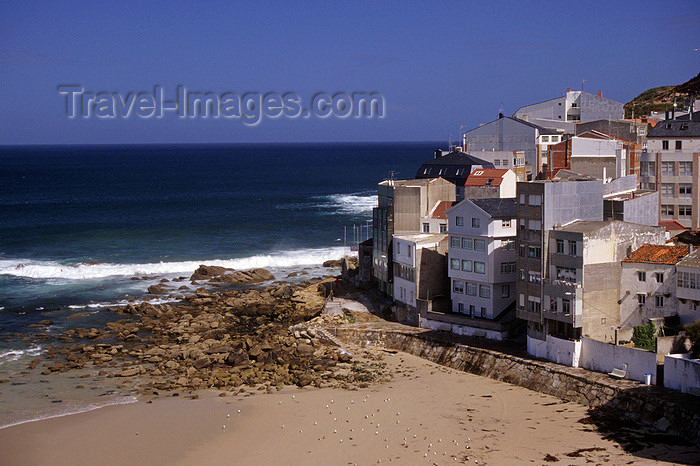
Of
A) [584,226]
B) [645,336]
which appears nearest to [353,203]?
[584,226]

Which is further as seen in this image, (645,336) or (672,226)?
(672,226)

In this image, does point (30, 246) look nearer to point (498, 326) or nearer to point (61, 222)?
point (61, 222)

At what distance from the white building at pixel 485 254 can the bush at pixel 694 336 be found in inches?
470

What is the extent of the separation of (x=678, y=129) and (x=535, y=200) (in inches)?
769

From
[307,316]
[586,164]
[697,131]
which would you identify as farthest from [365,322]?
[697,131]

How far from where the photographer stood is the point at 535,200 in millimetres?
39844

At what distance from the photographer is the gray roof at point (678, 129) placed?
174 feet

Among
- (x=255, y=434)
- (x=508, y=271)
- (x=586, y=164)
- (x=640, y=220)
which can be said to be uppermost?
(x=586, y=164)

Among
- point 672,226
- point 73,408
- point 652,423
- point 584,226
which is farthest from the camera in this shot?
point 672,226

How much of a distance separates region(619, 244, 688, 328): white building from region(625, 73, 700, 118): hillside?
57150 millimetres

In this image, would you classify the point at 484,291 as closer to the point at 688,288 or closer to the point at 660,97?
the point at 688,288

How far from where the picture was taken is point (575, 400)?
116ft

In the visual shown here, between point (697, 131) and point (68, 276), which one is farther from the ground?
point (697, 131)

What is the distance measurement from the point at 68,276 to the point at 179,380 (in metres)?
35.4
